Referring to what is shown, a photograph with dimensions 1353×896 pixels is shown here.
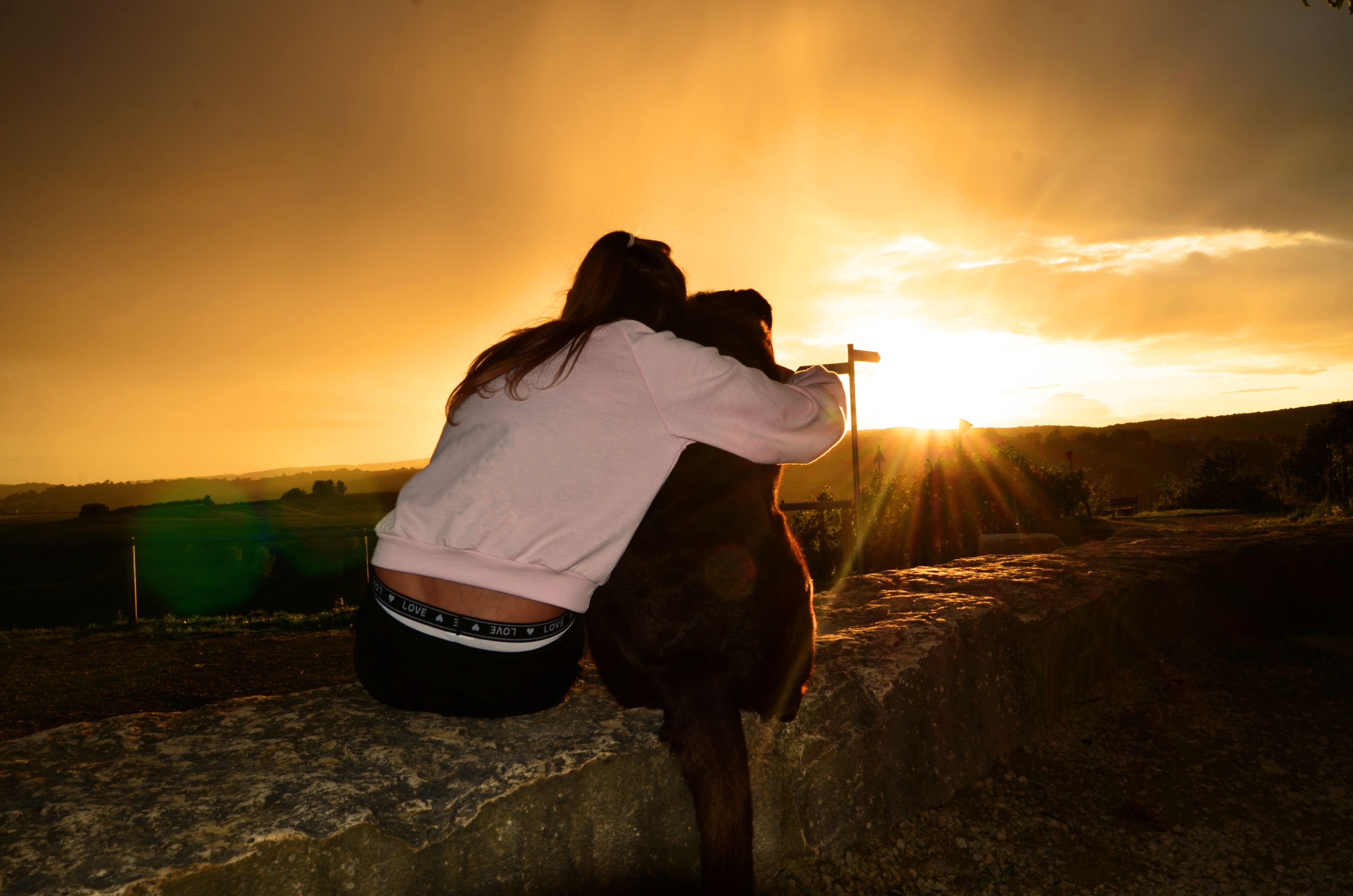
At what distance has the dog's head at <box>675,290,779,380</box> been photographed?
1.84 meters

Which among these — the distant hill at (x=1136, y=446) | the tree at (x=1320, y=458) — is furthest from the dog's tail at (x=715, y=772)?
the distant hill at (x=1136, y=446)

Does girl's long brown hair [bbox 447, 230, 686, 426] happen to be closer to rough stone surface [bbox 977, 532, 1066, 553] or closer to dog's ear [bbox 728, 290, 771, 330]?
dog's ear [bbox 728, 290, 771, 330]

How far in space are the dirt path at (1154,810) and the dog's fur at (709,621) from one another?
79cm

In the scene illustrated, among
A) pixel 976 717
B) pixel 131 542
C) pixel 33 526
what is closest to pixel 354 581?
pixel 131 542

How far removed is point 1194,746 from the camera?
118 inches

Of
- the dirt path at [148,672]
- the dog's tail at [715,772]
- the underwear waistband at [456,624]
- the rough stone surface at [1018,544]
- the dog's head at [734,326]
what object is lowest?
the dirt path at [148,672]

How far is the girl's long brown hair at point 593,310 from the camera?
5.06 feet

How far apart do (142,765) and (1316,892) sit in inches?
130

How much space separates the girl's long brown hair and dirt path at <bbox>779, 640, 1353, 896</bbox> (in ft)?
5.45

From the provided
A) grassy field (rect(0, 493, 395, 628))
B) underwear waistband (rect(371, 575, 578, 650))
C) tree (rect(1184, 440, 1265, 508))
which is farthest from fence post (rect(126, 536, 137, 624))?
tree (rect(1184, 440, 1265, 508))

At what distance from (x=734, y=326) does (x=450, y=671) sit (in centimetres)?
113

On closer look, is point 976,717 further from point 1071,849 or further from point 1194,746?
point 1194,746

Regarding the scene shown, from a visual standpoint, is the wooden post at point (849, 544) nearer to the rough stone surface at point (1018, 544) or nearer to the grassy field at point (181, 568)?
the rough stone surface at point (1018, 544)

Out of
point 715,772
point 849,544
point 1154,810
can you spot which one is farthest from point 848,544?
point 715,772
